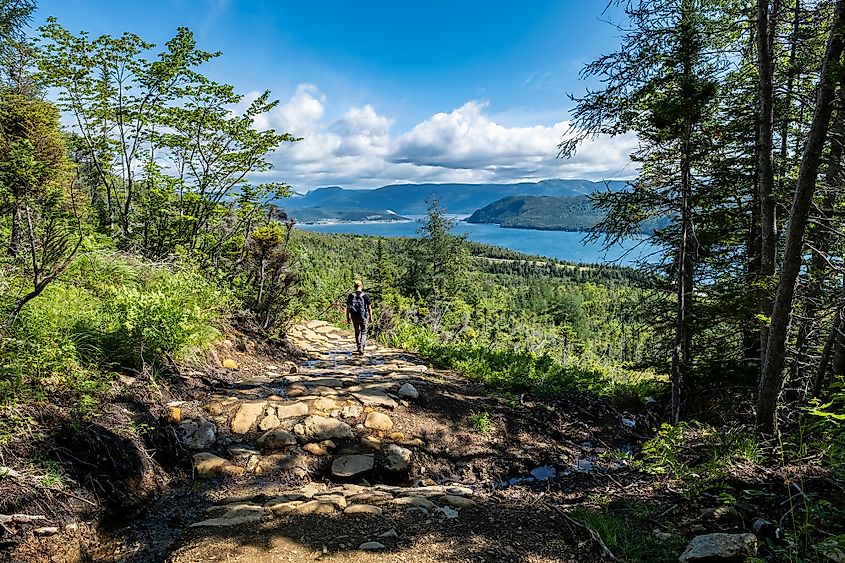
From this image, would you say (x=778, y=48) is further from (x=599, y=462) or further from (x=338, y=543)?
(x=338, y=543)

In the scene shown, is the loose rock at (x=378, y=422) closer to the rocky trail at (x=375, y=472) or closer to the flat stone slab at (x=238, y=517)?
the rocky trail at (x=375, y=472)

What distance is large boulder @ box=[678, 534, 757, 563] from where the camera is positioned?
262 centimetres

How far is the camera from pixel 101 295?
5820 mm

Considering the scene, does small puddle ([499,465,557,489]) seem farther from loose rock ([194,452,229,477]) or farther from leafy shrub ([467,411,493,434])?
loose rock ([194,452,229,477])

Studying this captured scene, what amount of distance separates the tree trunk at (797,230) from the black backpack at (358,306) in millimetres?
7125

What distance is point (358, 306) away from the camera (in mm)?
9828

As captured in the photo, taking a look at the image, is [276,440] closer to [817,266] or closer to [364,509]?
[364,509]

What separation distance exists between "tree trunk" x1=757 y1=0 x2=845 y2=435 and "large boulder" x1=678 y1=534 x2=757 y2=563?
110 inches

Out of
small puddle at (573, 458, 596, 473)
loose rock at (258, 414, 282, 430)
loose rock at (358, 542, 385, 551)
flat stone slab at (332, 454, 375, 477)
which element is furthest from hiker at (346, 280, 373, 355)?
loose rock at (358, 542, 385, 551)

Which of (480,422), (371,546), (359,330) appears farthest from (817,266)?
(359,330)

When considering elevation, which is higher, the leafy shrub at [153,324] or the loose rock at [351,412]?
the leafy shrub at [153,324]

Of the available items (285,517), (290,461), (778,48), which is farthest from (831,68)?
(290,461)

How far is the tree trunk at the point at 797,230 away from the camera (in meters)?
4.07

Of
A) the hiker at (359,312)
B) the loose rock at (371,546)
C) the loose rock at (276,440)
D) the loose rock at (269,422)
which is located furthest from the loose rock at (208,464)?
the hiker at (359,312)
